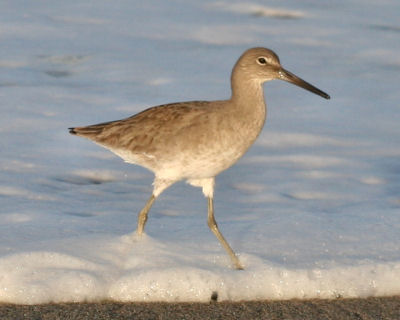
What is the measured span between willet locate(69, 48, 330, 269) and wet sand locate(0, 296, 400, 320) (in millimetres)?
503

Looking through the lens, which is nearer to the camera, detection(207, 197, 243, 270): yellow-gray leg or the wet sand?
the wet sand

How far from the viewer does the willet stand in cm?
655

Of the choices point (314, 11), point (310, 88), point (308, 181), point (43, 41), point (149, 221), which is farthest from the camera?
point (314, 11)

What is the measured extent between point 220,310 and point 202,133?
127 centimetres

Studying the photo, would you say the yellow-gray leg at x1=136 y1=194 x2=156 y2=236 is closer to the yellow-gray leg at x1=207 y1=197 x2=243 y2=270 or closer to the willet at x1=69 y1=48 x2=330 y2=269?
the willet at x1=69 y1=48 x2=330 y2=269

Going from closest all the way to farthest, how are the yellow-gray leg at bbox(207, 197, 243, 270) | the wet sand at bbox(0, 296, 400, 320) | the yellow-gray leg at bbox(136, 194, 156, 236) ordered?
the wet sand at bbox(0, 296, 400, 320)
the yellow-gray leg at bbox(207, 197, 243, 270)
the yellow-gray leg at bbox(136, 194, 156, 236)

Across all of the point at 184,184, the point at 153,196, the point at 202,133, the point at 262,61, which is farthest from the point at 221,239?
the point at 184,184

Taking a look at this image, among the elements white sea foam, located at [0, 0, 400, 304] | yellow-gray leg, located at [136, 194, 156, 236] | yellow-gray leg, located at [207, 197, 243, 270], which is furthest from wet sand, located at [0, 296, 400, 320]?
yellow-gray leg, located at [136, 194, 156, 236]

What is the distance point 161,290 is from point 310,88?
195 cm

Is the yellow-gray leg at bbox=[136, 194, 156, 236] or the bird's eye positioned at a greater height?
the bird's eye

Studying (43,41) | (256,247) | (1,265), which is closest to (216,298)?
(256,247)

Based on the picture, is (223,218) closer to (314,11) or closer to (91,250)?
(91,250)

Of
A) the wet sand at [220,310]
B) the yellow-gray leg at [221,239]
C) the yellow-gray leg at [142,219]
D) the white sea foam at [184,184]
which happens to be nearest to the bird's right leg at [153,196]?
the yellow-gray leg at [142,219]

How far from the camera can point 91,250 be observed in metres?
6.55
